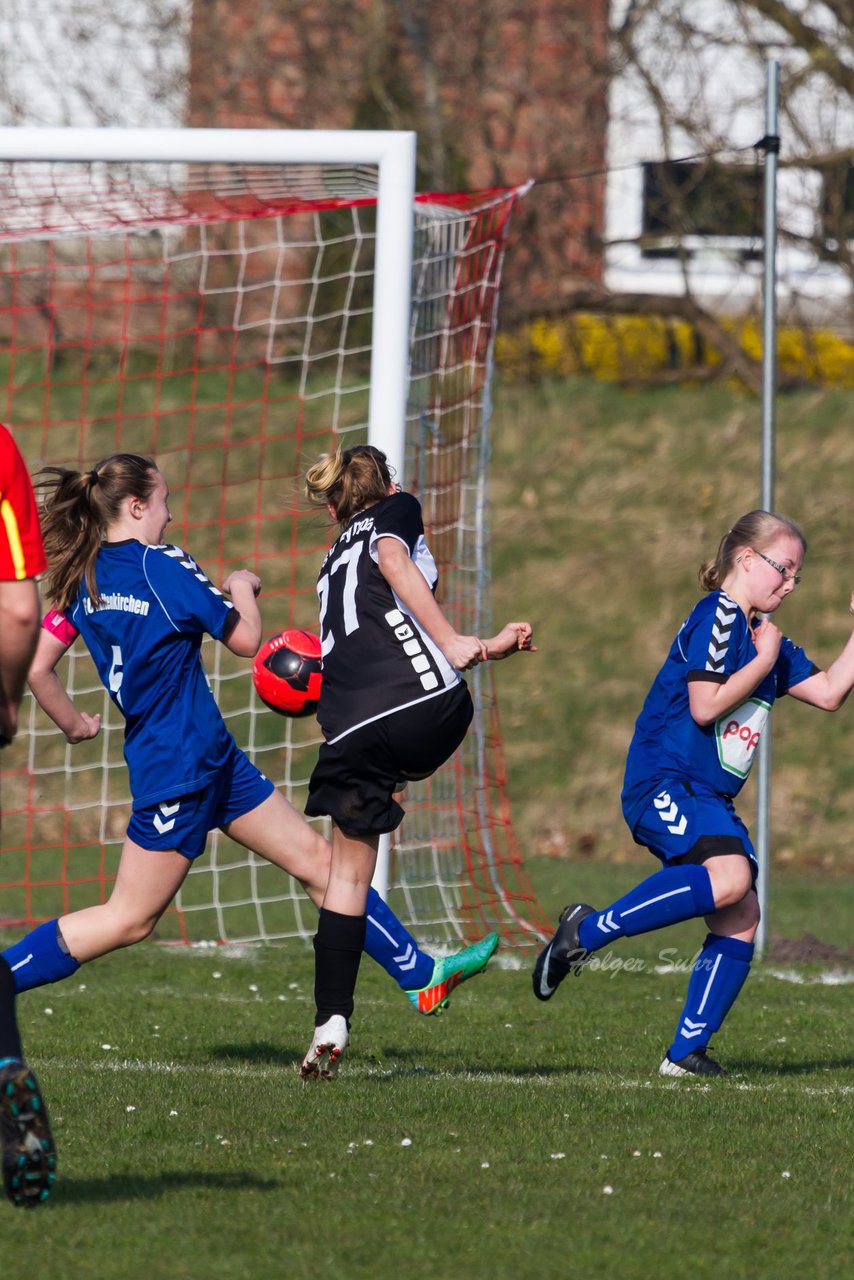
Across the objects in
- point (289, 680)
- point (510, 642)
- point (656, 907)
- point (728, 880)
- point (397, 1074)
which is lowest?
point (397, 1074)

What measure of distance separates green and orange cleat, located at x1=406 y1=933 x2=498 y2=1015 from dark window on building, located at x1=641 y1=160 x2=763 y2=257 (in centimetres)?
1210

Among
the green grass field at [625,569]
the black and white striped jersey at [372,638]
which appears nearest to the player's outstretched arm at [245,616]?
the black and white striped jersey at [372,638]

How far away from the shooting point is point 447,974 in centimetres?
557

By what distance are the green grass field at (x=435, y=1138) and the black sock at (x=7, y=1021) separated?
1.06ft

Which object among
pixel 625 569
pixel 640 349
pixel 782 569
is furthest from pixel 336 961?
pixel 640 349

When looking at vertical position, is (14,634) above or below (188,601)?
above

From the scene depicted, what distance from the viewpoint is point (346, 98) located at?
58.7ft

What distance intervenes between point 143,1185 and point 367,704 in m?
1.63

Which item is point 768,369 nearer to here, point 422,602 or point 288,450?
point 422,602

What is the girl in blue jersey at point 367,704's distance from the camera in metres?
5.17

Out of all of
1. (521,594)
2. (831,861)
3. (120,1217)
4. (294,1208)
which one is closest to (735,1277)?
(294,1208)

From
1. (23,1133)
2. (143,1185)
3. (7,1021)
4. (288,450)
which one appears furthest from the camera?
(288,450)

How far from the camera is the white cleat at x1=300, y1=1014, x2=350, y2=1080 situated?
5.23 meters

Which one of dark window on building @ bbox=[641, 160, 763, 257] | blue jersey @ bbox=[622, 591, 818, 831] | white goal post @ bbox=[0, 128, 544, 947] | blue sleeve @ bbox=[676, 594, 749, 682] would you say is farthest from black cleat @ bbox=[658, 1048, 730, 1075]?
dark window on building @ bbox=[641, 160, 763, 257]
